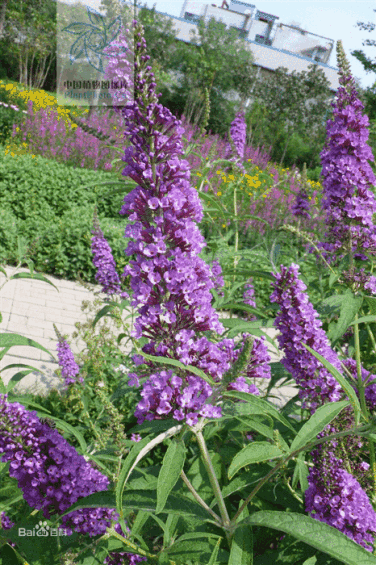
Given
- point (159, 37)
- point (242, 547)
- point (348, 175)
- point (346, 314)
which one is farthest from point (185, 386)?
point (159, 37)

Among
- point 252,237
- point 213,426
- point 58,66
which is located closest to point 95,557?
point 213,426

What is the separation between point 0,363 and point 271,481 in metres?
2.63

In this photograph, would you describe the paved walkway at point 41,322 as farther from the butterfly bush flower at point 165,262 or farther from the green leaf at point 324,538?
the green leaf at point 324,538

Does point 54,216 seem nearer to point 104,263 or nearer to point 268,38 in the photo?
point 104,263

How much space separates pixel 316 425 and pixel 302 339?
40 cm

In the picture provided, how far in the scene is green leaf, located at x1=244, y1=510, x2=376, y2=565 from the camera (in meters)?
0.92

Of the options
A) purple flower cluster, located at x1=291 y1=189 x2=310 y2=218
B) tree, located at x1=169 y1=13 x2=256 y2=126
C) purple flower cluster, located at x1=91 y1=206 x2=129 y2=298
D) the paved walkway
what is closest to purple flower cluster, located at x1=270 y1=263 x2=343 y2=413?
purple flower cluster, located at x1=91 y1=206 x2=129 y2=298

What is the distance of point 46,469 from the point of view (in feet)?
4.32

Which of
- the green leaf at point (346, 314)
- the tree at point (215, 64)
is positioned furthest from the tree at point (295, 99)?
the green leaf at point (346, 314)

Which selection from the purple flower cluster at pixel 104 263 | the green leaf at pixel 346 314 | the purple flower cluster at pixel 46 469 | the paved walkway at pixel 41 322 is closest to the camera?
the purple flower cluster at pixel 46 469

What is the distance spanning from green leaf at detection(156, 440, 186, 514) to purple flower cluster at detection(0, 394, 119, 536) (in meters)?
0.41

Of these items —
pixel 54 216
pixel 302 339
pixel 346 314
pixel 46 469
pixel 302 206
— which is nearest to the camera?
pixel 46 469

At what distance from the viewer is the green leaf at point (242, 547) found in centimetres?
111

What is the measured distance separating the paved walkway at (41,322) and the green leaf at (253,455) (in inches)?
104
